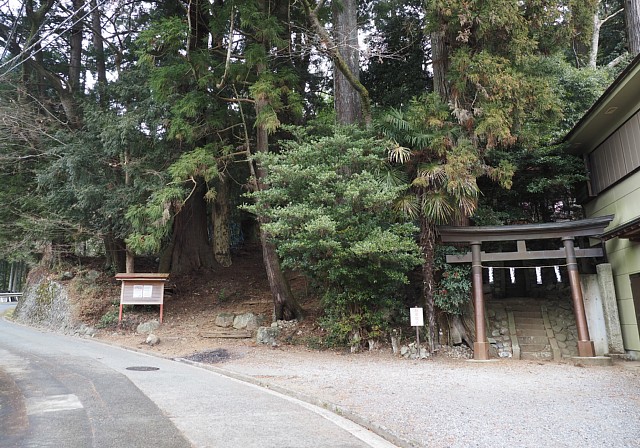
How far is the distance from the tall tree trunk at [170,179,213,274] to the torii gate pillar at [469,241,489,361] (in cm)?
1125

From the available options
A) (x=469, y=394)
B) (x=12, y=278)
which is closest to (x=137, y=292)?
(x=469, y=394)

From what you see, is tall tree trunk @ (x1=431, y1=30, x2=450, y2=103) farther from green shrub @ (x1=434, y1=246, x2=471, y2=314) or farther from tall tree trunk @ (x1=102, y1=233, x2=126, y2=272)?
tall tree trunk @ (x1=102, y1=233, x2=126, y2=272)

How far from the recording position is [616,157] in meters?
10.7

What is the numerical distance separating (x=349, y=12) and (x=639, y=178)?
30.2 feet

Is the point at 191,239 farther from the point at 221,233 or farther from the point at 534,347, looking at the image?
the point at 534,347

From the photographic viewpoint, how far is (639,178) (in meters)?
9.77

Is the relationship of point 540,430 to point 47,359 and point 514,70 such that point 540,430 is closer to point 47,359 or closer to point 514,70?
point 514,70

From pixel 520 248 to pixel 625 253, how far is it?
236 centimetres

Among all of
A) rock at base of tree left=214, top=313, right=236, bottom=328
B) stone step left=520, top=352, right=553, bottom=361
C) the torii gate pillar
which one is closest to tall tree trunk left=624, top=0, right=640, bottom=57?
the torii gate pillar

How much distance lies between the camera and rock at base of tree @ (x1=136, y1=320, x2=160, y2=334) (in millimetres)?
13617

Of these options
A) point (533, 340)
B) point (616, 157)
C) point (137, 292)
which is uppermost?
point (616, 157)

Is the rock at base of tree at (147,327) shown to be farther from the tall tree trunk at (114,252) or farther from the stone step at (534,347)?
the stone step at (534,347)

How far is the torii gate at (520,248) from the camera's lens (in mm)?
10180

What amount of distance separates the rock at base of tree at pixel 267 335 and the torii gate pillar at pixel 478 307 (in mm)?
5270
